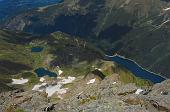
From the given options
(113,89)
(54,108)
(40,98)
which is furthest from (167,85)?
(54,108)

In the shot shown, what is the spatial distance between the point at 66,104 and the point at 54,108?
2.80m

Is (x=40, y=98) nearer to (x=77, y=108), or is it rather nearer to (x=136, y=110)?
(x=77, y=108)

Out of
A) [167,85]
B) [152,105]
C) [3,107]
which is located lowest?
[167,85]

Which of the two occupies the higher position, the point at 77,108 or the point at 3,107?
the point at 77,108

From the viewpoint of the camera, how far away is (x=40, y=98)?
67.9m

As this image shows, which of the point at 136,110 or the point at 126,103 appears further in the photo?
the point at 126,103

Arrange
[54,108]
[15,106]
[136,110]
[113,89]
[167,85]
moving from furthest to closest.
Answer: [167,85], [113,89], [15,106], [54,108], [136,110]

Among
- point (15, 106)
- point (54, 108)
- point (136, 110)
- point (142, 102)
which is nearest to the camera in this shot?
point (136, 110)

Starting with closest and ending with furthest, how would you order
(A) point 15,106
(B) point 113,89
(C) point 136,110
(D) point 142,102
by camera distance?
1. (C) point 136,110
2. (D) point 142,102
3. (A) point 15,106
4. (B) point 113,89

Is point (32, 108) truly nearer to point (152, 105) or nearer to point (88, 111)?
point (88, 111)

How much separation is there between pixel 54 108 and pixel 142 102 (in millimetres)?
11172

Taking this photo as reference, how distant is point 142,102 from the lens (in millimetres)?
54094

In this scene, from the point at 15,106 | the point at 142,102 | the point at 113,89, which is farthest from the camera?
the point at 113,89

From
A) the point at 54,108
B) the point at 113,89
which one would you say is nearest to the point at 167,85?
the point at 113,89
